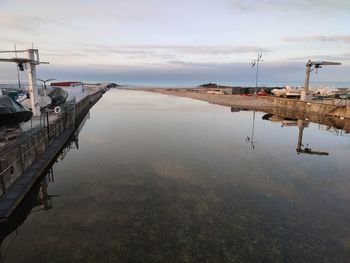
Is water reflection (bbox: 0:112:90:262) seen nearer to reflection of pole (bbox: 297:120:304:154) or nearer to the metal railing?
the metal railing

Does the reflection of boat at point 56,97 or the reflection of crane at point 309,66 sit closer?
the reflection of boat at point 56,97

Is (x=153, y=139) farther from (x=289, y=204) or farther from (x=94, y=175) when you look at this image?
(x=289, y=204)

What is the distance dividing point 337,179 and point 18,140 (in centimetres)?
1851

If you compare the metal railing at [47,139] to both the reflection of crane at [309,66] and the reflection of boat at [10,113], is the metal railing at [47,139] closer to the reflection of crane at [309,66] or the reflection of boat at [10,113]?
the reflection of boat at [10,113]

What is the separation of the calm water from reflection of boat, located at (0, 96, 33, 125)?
3.89 meters

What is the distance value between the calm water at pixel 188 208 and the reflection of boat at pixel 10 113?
12.8ft

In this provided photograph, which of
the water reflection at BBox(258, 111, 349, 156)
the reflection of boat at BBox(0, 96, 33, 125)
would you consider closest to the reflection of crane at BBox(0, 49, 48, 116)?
the reflection of boat at BBox(0, 96, 33, 125)

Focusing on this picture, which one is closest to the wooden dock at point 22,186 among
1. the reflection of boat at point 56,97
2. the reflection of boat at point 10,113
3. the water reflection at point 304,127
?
the reflection of boat at point 10,113

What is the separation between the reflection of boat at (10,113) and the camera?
15.8 m

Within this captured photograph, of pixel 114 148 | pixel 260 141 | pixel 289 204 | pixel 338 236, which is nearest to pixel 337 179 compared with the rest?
pixel 289 204

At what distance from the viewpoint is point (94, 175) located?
609 inches

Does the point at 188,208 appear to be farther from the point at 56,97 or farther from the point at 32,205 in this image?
the point at 56,97

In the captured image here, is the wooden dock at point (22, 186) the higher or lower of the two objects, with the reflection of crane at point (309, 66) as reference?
lower

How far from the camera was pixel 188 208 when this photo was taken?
1142 cm
